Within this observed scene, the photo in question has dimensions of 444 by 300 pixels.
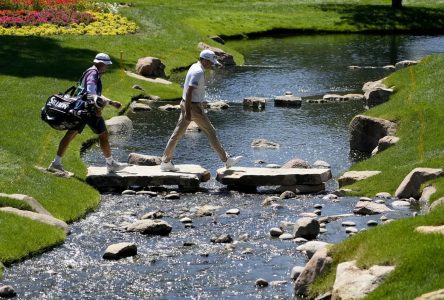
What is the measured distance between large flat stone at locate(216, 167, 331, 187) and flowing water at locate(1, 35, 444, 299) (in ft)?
1.66

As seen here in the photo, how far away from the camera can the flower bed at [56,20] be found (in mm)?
56594

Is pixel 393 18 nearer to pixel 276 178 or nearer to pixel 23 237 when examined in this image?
pixel 276 178

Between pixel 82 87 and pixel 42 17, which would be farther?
pixel 42 17

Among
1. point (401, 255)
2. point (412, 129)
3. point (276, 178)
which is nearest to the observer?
point (401, 255)

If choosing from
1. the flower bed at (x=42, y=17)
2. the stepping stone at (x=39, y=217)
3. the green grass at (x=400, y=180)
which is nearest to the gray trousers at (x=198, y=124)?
the green grass at (x=400, y=180)

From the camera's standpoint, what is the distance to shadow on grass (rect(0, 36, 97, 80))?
44356 mm

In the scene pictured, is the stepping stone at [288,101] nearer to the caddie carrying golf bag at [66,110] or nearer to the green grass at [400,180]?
the green grass at [400,180]

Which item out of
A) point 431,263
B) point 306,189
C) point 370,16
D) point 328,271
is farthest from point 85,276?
point 370,16

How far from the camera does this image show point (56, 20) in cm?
5894

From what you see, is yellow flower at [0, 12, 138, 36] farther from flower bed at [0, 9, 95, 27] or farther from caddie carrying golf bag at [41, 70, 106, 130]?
caddie carrying golf bag at [41, 70, 106, 130]

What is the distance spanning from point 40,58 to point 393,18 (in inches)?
1259

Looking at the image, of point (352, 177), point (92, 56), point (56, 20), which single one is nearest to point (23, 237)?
point (352, 177)

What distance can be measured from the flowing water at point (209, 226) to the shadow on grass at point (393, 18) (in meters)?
24.7

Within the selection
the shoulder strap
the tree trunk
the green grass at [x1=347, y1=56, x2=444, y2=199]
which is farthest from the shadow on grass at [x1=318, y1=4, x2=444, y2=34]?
the shoulder strap
